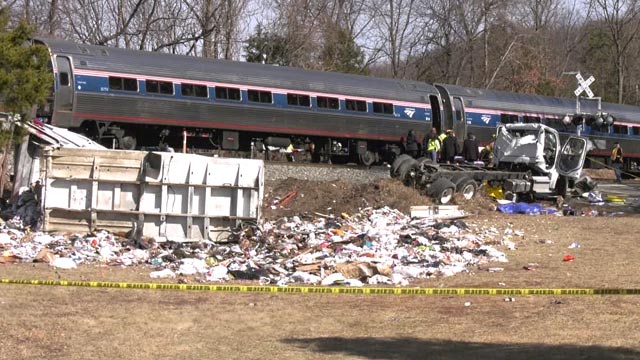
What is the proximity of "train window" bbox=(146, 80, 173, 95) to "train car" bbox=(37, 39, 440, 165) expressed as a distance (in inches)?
1.2

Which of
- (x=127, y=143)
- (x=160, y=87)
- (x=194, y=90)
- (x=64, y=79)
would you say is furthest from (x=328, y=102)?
(x=64, y=79)

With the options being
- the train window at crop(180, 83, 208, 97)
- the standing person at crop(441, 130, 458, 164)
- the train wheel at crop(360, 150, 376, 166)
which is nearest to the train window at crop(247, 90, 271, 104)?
the train window at crop(180, 83, 208, 97)

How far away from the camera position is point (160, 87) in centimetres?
2608

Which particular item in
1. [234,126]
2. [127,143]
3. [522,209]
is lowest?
[522,209]

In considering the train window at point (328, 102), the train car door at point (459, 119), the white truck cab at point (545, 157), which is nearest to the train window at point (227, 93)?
the train window at point (328, 102)

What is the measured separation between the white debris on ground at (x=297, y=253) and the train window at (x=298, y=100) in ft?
40.8

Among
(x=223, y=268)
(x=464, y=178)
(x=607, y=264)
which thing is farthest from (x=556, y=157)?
(x=223, y=268)

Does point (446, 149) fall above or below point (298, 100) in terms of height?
below

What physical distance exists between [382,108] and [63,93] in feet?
39.9

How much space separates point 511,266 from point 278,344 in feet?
19.6

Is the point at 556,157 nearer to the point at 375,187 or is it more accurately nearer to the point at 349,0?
the point at 375,187

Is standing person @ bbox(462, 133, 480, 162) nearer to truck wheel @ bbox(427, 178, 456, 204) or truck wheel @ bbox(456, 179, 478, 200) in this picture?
truck wheel @ bbox(456, 179, 478, 200)

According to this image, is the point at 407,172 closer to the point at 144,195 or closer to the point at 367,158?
the point at 144,195

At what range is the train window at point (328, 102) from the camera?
30047mm
